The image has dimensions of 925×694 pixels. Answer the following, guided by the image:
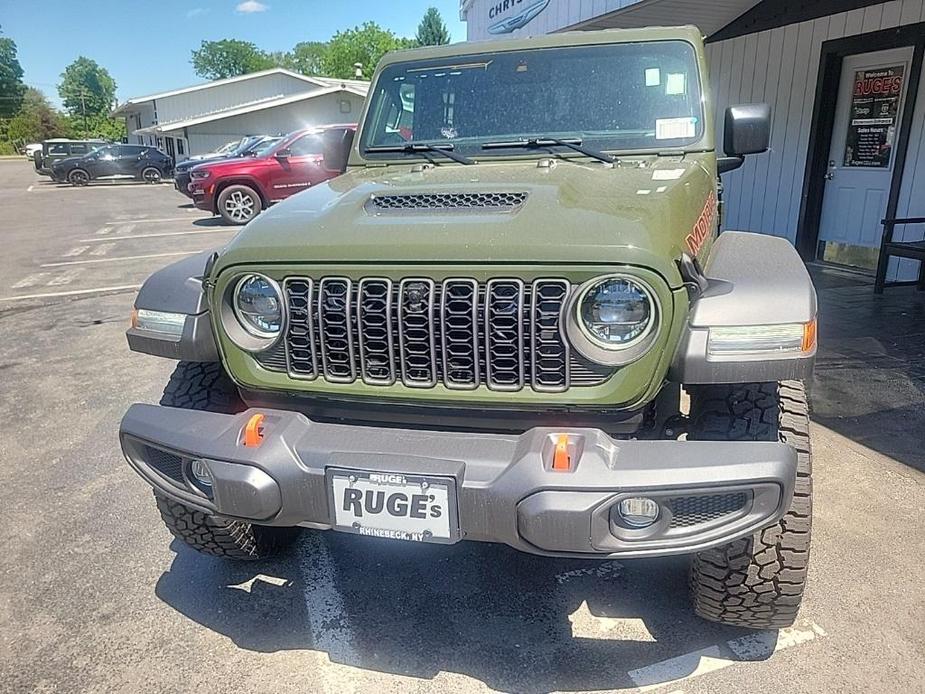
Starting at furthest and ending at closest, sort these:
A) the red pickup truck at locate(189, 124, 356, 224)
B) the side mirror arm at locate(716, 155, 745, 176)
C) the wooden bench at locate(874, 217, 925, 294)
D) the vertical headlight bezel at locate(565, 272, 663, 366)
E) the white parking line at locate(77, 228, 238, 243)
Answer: the red pickup truck at locate(189, 124, 356, 224) → the white parking line at locate(77, 228, 238, 243) → the wooden bench at locate(874, 217, 925, 294) → the side mirror arm at locate(716, 155, 745, 176) → the vertical headlight bezel at locate(565, 272, 663, 366)

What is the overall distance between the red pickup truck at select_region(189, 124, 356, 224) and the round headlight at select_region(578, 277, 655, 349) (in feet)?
39.5

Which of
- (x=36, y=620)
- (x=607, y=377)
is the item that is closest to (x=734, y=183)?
(x=607, y=377)

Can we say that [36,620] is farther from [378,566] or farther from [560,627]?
[560,627]

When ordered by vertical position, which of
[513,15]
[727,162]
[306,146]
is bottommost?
[306,146]

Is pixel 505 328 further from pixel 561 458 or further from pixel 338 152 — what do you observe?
pixel 338 152

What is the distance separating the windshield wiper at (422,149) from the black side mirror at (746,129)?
1.19m

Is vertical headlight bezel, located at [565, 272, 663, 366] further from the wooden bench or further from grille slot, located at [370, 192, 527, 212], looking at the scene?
the wooden bench

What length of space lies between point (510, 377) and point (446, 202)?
0.64 metres

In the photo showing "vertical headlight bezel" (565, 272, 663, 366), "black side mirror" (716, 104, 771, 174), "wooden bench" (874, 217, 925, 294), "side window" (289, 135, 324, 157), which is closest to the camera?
"vertical headlight bezel" (565, 272, 663, 366)

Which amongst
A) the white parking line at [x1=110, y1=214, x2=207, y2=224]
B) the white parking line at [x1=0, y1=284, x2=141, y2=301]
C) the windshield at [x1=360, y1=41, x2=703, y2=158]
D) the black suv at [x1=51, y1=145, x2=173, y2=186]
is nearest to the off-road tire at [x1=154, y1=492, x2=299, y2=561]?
the windshield at [x1=360, y1=41, x2=703, y2=158]

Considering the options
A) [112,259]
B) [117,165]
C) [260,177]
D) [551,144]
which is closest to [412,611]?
[551,144]

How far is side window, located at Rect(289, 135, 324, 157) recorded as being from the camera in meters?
13.6

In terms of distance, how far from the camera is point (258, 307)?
2.24 m

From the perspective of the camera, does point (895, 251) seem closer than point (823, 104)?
Yes
